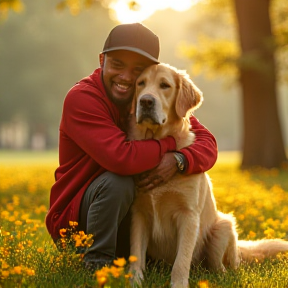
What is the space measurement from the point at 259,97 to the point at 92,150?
11112 millimetres

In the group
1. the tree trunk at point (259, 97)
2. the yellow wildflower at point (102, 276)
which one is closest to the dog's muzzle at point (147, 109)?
the yellow wildflower at point (102, 276)

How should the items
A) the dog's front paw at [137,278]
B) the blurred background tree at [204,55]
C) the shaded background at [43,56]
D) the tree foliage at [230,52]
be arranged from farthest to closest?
1. the shaded background at [43,56]
2. the blurred background tree at [204,55]
3. the tree foliage at [230,52]
4. the dog's front paw at [137,278]

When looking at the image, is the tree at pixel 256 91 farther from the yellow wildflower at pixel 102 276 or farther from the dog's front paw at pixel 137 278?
the yellow wildflower at pixel 102 276

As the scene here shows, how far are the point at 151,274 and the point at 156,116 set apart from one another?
3.67 ft

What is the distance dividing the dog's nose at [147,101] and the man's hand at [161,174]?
39 centimetres

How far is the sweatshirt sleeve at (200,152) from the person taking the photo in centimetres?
406

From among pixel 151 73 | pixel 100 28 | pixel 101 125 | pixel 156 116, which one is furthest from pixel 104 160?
pixel 100 28

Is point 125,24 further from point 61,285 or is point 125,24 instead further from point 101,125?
point 61,285

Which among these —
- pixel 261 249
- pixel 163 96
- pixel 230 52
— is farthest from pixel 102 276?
pixel 230 52

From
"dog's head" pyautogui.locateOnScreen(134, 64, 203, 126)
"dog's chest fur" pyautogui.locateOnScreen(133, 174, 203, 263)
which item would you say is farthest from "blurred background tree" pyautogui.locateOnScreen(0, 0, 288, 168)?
A: "dog's chest fur" pyautogui.locateOnScreen(133, 174, 203, 263)

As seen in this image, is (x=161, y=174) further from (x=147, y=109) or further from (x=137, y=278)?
(x=137, y=278)

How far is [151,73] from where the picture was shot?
4191 millimetres

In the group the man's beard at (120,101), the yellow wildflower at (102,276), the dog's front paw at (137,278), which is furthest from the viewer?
the man's beard at (120,101)

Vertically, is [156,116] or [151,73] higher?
[151,73]
